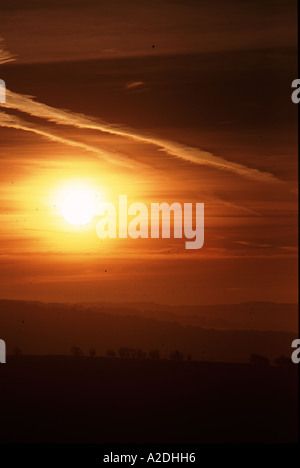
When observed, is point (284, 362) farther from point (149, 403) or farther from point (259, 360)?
Result: point (149, 403)

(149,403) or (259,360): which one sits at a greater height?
(259,360)

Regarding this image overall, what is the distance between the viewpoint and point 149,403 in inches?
199

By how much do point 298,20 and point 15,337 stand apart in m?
2.30

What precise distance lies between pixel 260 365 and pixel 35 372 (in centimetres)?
133

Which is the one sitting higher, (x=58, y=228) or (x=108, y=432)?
(x=58, y=228)

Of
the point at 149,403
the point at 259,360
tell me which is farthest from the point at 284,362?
the point at 149,403

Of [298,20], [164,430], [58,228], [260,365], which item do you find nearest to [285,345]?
[260,365]

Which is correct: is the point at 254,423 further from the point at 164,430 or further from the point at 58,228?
the point at 58,228

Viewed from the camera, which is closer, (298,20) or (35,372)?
(298,20)

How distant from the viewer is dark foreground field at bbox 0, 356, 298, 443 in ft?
16.2

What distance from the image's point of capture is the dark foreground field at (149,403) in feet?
16.2

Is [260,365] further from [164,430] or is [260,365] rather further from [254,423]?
[164,430]

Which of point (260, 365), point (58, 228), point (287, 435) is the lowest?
point (287, 435)

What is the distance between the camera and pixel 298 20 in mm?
4844
